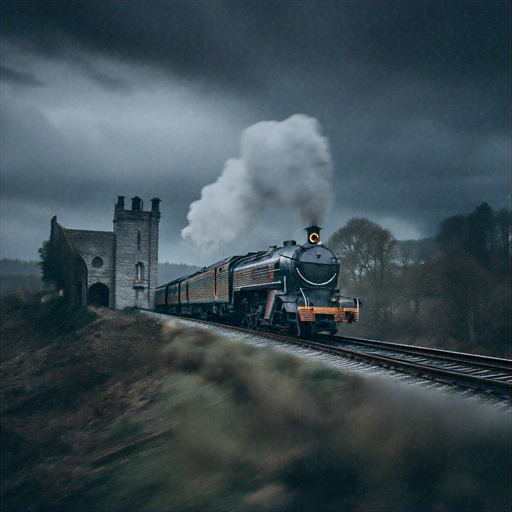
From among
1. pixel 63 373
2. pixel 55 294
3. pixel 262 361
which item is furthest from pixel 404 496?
pixel 55 294

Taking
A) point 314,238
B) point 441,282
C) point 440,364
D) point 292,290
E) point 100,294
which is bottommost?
point 440,364

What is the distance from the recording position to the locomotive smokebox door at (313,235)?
47.3 feet

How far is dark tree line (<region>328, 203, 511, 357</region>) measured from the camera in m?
29.8

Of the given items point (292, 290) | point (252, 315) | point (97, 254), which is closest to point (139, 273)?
point (97, 254)

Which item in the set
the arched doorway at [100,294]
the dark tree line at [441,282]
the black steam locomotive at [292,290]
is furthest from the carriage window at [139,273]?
the black steam locomotive at [292,290]

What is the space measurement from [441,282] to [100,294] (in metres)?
29.7

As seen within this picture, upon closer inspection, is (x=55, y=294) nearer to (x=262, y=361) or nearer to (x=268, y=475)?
(x=262, y=361)

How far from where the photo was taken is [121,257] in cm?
3762

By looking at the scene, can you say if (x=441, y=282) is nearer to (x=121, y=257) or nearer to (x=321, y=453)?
(x=121, y=257)

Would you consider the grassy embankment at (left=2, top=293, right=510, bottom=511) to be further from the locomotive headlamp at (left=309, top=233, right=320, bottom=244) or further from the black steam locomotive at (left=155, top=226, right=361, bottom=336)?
the locomotive headlamp at (left=309, top=233, right=320, bottom=244)

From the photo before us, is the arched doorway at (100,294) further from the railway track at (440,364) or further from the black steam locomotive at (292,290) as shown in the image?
the railway track at (440,364)

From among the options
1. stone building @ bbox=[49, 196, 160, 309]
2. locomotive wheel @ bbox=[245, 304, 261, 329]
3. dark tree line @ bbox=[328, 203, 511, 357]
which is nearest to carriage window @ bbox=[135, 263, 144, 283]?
stone building @ bbox=[49, 196, 160, 309]

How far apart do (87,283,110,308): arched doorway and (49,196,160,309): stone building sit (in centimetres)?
9

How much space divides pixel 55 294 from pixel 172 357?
3720cm
